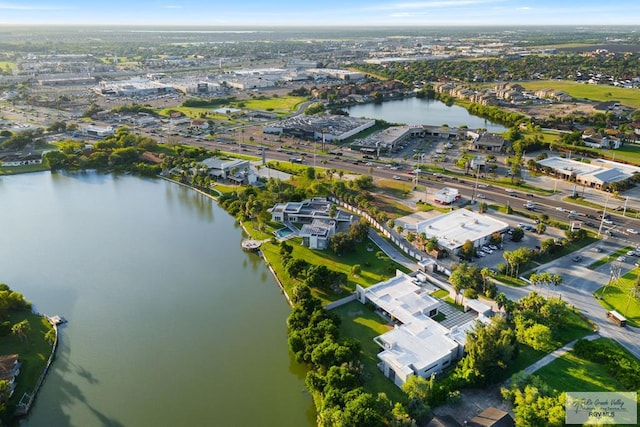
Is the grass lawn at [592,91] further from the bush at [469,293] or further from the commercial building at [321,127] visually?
the bush at [469,293]

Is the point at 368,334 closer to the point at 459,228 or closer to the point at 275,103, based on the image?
the point at 459,228

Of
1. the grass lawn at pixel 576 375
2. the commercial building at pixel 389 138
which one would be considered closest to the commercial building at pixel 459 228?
the grass lawn at pixel 576 375

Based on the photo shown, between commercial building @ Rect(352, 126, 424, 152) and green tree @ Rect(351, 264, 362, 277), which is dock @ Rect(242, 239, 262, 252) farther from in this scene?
commercial building @ Rect(352, 126, 424, 152)

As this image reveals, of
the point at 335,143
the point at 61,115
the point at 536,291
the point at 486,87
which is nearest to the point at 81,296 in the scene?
the point at 536,291

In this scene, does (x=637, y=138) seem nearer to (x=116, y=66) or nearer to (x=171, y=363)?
(x=171, y=363)

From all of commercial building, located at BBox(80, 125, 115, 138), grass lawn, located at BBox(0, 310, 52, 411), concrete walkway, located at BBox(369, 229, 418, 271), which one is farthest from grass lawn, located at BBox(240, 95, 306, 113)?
grass lawn, located at BBox(0, 310, 52, 411)
